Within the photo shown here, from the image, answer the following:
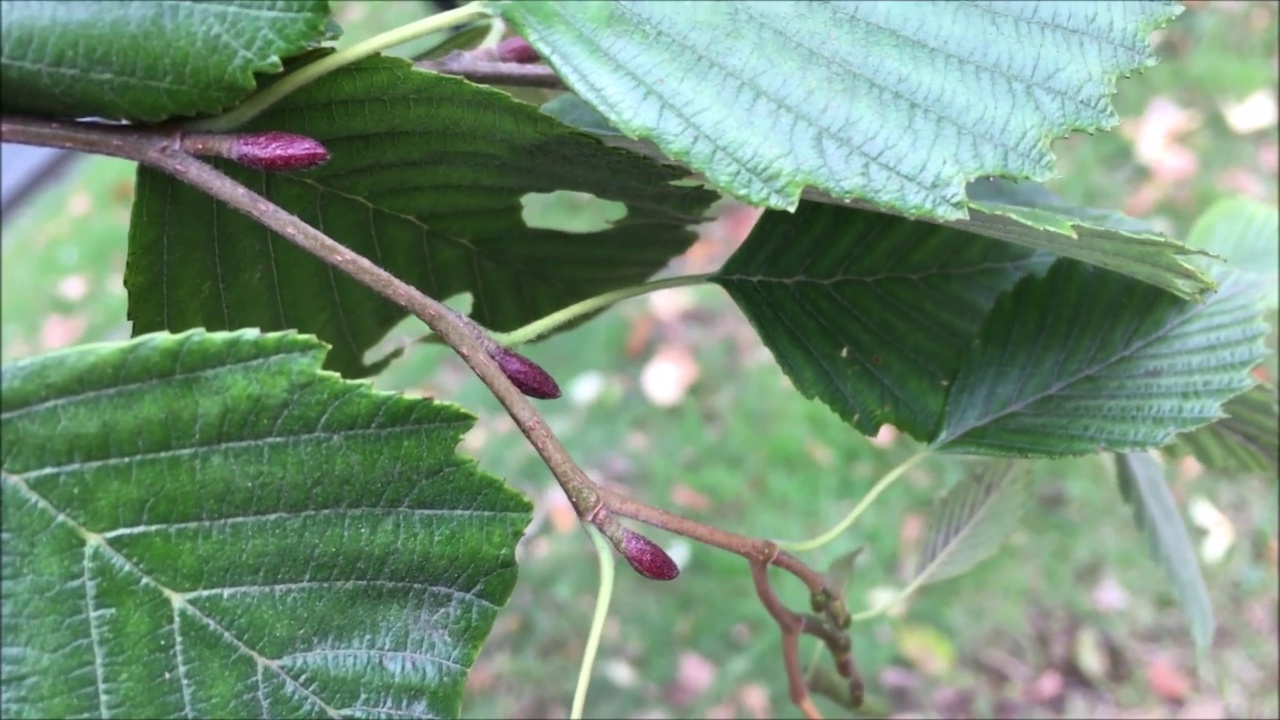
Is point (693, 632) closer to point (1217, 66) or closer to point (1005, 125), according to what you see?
point (1005, 125)

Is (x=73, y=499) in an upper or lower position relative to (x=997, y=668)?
upper

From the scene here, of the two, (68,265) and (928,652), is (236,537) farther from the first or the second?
(68,265)

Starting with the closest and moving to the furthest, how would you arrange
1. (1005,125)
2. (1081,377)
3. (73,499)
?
(73,499)
(1005,125)
(1081,377)

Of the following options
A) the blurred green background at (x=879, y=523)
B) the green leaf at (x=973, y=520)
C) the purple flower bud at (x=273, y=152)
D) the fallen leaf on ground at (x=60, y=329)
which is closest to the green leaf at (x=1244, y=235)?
the green leaf at (x=973, y=520)

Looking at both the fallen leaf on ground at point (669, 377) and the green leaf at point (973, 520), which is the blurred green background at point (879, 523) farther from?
the green leaf at point (973, 520)

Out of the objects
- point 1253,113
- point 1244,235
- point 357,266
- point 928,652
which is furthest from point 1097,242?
point 1253,113

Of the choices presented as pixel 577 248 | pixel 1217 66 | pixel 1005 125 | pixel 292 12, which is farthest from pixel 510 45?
pixel 1217 66

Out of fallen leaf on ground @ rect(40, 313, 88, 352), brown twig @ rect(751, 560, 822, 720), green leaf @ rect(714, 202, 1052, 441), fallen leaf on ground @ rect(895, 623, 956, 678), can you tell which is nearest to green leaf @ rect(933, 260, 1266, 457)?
green leaf @ rect(714, 202, 1052, 441)
